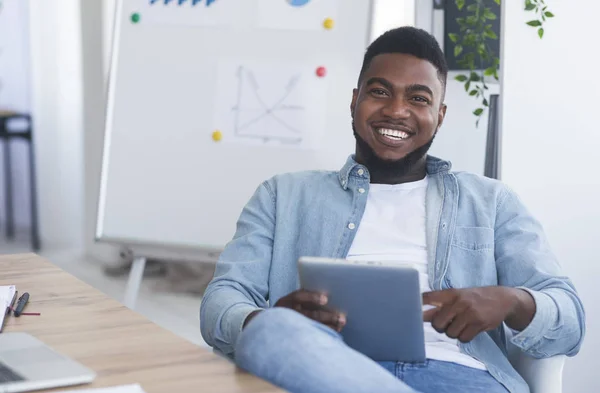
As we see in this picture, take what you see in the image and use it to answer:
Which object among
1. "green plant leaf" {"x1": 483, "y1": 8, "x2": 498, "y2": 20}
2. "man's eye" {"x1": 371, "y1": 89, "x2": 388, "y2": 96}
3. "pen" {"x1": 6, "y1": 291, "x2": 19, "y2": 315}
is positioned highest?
"green plant leaf" {"x1": 483, "y1": 8, "x2": 498, "y2": 20}

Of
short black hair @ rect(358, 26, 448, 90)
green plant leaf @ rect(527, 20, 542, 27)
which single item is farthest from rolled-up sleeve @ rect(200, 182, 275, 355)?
green plant leaf @ rect(527, 20, 542, 27)

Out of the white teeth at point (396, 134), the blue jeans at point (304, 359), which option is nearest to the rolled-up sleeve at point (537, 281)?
the white teeth at point (396, 134)

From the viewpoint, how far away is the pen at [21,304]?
1191mm

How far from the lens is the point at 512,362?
1541 millimetres

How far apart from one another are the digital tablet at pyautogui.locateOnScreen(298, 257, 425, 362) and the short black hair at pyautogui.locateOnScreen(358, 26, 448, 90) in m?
0.67

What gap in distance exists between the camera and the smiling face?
1689mm

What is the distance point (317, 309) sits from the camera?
1.24 meters

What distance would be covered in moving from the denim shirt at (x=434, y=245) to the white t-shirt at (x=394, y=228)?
17 millimetres

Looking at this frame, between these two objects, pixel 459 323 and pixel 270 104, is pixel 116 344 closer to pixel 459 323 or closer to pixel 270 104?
pixel 459 323

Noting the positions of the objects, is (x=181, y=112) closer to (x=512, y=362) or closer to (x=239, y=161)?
(x=239, y=161)

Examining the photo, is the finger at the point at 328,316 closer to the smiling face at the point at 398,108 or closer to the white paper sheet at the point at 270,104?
the smiling face at the point at 398,108

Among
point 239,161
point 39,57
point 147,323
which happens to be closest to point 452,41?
point 239,161

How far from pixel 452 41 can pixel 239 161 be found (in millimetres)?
723

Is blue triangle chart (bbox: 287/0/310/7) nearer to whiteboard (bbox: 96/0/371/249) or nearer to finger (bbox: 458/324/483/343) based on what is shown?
whiteboard (bbox: 96/0/371/249)
